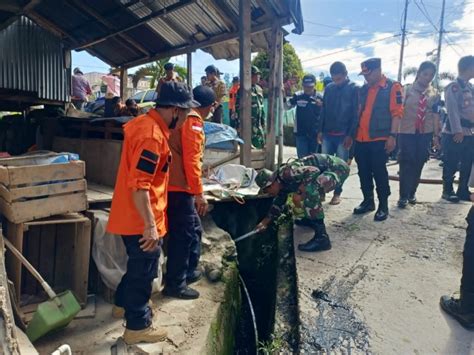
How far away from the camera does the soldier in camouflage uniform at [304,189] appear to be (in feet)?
13.3

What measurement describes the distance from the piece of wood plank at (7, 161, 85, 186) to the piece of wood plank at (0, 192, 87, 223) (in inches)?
5.8

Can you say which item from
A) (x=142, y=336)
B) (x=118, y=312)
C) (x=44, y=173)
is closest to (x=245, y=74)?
(x=44, y=173)

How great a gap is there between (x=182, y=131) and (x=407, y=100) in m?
3.43

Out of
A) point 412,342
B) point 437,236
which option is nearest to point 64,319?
point 412,342

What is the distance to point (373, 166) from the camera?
15.7 ft

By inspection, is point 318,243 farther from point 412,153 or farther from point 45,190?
point 45,190

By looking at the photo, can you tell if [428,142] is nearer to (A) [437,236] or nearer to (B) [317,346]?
(A) [437,236]


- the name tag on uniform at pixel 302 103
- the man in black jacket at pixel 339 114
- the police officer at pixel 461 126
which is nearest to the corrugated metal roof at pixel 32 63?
the name tag on uniform at pixel 302 103

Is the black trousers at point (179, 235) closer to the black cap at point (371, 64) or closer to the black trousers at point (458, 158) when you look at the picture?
the black cap at point (371, 64)

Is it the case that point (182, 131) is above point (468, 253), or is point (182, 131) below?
above

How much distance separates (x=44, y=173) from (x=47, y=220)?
14.9 inches

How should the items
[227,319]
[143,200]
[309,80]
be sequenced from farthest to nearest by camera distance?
[309,80]
[227,319]
[143,200]

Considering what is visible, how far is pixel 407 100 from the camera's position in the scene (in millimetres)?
5164

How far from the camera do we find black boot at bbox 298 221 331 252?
4.01 m
